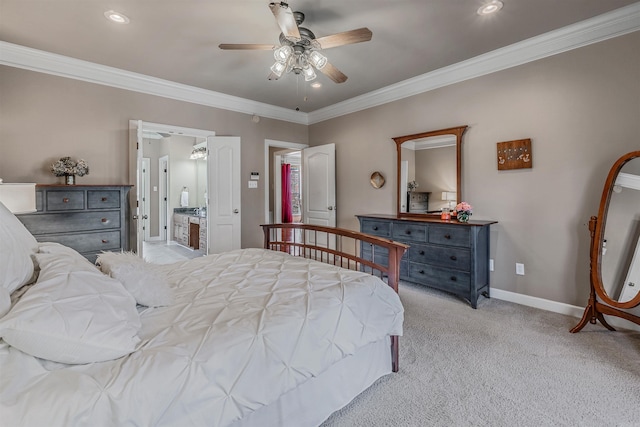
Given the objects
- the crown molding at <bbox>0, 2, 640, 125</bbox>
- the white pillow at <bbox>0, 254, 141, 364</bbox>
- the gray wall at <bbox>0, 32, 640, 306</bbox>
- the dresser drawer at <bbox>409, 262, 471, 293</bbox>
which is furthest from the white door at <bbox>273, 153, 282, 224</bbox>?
the white pillow at <bbox>0, 254, 141, 364</bbox>

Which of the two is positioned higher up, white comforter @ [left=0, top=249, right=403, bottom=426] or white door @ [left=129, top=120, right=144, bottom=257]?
white door @ [left=129, top=120, right=144, bottom=257]

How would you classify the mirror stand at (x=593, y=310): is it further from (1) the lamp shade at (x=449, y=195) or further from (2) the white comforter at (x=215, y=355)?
(2) the white comforter at (x=215, y=355)

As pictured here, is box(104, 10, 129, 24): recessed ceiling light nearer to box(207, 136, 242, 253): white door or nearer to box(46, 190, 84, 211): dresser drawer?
box(46, 190, 84, 211): dresser drawer

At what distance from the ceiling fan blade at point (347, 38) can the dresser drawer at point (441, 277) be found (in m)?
2.56

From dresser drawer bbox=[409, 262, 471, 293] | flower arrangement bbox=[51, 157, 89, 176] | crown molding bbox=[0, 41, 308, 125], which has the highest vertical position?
crown molding bbox=[0, 41, 308, 125]

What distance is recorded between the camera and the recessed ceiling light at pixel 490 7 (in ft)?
8.00


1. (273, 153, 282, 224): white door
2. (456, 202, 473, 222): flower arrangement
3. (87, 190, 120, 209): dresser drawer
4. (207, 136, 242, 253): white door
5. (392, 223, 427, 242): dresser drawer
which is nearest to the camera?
(87, 190, 120, 209): dresser drawer

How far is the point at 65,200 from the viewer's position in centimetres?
295

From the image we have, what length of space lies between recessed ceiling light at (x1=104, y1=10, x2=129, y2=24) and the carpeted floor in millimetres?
3517

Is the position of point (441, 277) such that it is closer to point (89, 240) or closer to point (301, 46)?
point (301, 46)

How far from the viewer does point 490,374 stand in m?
1.99

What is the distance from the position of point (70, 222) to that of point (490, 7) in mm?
4458

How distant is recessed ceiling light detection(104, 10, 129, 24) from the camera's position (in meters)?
2.53

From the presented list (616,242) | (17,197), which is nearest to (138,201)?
(17,197)
